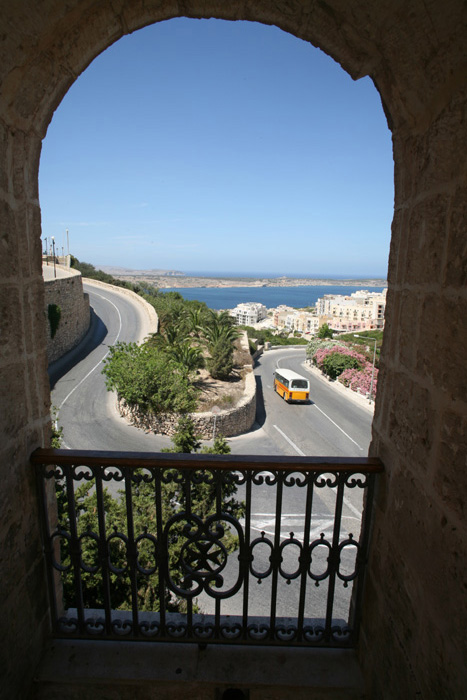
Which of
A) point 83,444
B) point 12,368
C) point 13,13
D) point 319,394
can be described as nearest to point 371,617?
point 12,368

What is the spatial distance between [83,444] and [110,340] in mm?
10519

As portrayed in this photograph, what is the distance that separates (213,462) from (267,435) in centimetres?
1178

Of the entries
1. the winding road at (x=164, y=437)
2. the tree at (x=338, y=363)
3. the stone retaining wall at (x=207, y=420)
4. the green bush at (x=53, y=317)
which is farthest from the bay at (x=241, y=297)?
the stone retaining wall at (x=207, y=420)

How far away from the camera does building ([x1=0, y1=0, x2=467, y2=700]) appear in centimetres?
113

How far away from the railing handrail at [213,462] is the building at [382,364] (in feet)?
0.24

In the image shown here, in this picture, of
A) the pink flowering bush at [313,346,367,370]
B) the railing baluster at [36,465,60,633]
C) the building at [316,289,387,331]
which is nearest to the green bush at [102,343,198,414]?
the railing baluster at [36,465,60,633]

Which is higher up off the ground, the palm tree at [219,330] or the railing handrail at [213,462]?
the railing handrail at [213,462]

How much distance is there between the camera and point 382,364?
63.8 inches

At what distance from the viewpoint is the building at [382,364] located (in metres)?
1.13

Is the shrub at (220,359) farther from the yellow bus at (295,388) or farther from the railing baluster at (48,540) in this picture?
the railing baluster at (48,540)

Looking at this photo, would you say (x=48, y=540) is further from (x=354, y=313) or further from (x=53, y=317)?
(x=354, y=313)

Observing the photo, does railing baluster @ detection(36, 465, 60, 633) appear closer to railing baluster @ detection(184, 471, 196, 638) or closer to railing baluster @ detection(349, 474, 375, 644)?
railing baluster @ detection(184, 471, 196, 638)

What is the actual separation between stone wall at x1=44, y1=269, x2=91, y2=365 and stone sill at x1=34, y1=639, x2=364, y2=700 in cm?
1537

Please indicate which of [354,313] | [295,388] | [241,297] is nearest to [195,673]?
[295,388]
